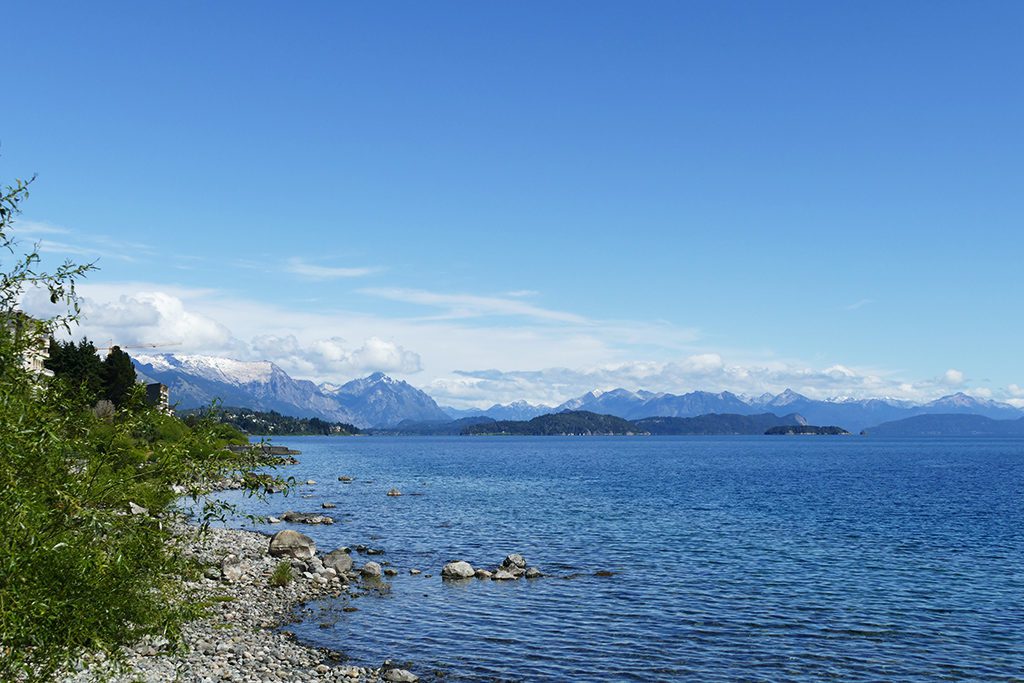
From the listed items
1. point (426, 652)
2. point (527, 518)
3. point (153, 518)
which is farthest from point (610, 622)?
point (527, 518)

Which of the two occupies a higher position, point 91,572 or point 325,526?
point 91,572

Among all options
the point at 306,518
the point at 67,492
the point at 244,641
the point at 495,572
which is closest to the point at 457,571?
the point at 495,572

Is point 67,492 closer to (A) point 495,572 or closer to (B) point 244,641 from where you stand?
(B) point 244,641

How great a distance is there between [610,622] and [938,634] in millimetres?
17225

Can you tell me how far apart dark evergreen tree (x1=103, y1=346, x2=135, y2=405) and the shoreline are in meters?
89.1

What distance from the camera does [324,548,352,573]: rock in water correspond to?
5606 cm

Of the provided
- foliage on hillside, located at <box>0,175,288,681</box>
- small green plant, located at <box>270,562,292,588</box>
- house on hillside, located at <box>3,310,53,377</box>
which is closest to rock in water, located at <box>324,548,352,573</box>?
small green plant, located at <box>270,562,292,588</box>

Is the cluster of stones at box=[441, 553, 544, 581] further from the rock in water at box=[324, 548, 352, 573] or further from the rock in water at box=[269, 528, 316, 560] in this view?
the rock in water at box=[269, 528, 316, 560]

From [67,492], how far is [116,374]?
135 m

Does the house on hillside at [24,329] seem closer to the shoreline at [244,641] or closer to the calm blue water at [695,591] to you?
the shoreline at [244,641]

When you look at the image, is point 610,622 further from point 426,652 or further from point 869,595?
point 869,595

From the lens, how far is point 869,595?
49812 millimetres

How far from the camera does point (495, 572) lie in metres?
56.1

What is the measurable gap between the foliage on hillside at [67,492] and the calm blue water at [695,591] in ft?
70.8
